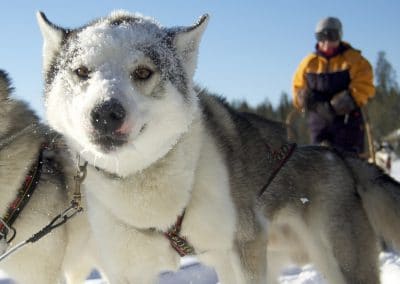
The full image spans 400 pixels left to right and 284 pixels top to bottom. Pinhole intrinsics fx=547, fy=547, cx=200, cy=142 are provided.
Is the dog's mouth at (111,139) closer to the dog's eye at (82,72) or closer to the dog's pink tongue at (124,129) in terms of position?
the dog's pink tongue at (124,129)

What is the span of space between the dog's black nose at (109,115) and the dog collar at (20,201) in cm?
97

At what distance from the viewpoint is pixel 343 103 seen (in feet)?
16.7

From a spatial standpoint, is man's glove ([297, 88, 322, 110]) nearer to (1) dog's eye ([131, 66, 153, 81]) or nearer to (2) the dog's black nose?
(1) dog's eye ([131, 66, 153, 81])

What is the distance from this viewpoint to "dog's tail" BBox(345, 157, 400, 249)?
3.32 meters

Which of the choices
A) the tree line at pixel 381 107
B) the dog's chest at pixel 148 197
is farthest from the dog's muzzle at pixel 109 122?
the tree line at pixel 381 107

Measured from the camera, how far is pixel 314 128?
545 centimetres

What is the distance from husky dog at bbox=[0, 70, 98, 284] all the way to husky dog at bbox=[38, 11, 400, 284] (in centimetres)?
40

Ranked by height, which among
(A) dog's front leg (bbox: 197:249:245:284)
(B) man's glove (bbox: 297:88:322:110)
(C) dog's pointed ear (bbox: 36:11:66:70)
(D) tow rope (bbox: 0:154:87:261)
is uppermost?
(C) dog's pointed ear (bbox: 36:11:66:70)

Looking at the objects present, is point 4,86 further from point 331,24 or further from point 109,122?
point 331,24

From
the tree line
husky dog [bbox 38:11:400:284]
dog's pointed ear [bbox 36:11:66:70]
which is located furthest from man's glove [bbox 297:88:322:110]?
the tree line

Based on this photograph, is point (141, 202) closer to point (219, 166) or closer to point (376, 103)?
point (219, 166)

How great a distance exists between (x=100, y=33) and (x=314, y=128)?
341 centimetres

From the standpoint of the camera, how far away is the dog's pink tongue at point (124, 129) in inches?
87.0

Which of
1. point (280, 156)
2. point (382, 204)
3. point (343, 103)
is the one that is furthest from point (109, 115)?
point (343, 103)
